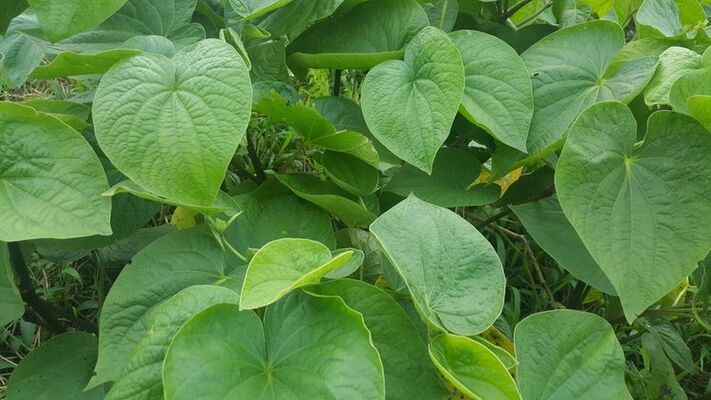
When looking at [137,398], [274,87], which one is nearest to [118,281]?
[137,398]

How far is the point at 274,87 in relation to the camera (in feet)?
2.73

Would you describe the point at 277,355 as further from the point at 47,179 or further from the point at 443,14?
the point at 443,14

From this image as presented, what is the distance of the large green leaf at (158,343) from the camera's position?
0.56 meters

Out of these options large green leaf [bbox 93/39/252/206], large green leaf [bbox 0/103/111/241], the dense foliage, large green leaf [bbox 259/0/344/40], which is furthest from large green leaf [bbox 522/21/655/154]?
large green leaf [bbox 0/103/111/241]

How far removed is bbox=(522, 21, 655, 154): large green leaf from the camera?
0.79 m

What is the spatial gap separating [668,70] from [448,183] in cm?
27

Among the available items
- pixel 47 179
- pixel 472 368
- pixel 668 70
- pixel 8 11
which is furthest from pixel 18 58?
pixel 668 70

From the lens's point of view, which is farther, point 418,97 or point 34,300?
point 34,300

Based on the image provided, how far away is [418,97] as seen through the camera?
29.6 inches

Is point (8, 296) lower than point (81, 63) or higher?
lower

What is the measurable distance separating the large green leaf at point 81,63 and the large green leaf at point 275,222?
196mm

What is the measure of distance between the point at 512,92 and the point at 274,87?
256mm

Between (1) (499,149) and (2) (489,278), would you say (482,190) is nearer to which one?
(1) (499,149)

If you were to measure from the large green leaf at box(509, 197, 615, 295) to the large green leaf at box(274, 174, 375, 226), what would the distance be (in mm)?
182
